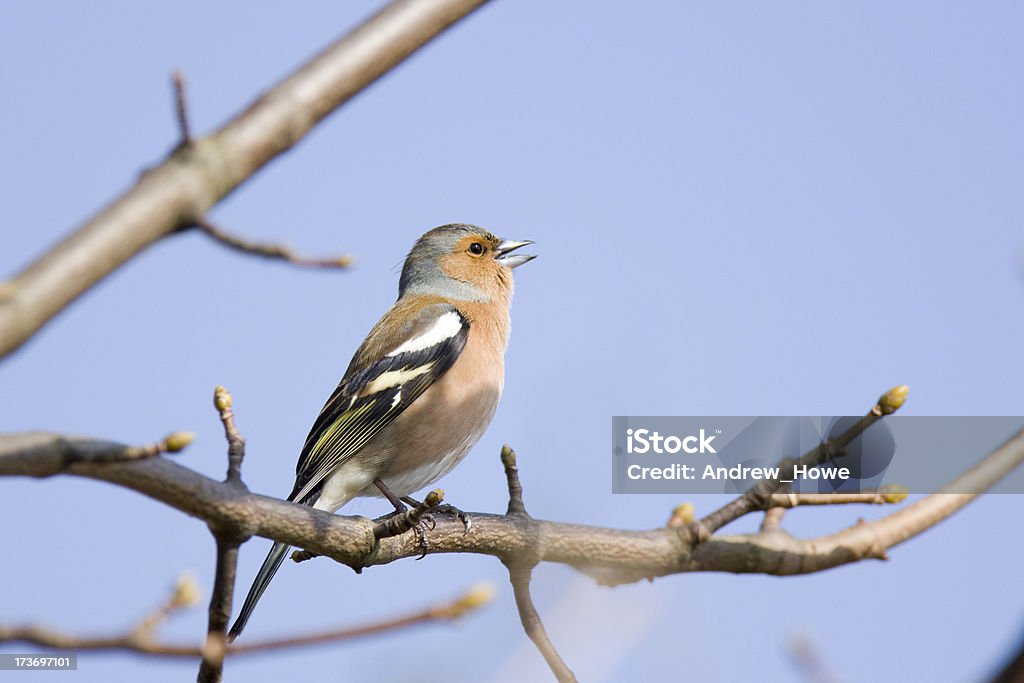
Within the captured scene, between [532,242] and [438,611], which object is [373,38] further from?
[532,242]

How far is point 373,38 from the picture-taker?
8.07 feet

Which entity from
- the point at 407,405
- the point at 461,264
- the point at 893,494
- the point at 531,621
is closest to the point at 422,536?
the point at 531,621

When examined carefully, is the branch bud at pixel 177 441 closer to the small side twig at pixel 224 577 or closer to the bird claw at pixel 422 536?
the small side twig at pixel 224 577

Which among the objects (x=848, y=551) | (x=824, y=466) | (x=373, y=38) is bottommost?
(x=848, y=551)

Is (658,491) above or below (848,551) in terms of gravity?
above

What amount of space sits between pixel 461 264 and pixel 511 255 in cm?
48

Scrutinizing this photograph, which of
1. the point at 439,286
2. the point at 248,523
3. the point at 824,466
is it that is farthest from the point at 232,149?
the point at 439,286

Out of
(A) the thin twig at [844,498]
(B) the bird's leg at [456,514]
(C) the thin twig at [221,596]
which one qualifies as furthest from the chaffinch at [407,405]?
(A) the thin twig at [844,498]

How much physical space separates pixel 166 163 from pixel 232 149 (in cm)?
15

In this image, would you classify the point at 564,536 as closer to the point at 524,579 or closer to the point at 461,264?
the point at 524,579

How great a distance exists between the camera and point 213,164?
2.24 m

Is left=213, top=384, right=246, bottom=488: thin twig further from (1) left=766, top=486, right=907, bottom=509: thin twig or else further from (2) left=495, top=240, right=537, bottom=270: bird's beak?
(2) left=495, top=240, right=537, bottom=270: bird's beak

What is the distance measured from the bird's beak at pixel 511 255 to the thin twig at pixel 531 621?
4.31 metres

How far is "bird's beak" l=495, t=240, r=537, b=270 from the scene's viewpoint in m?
9.21
